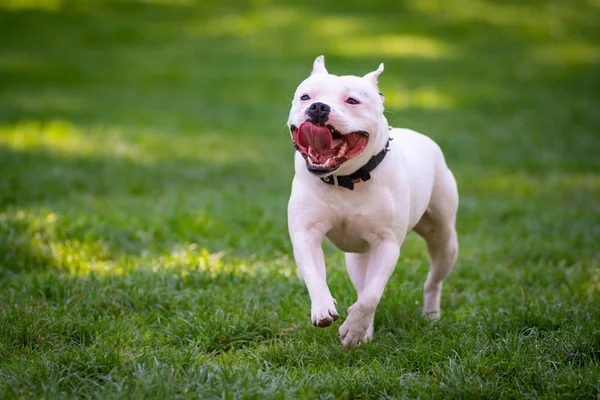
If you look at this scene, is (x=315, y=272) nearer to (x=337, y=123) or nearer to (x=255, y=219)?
(x=337, y=123)

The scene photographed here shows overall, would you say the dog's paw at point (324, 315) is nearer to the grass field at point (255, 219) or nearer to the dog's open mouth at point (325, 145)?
the grass field at point (255, 219)

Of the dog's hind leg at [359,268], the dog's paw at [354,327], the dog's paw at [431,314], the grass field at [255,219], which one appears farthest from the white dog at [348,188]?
the dog's paw at [431,314]

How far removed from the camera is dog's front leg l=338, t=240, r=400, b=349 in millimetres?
4375

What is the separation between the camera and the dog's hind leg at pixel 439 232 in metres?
5.33

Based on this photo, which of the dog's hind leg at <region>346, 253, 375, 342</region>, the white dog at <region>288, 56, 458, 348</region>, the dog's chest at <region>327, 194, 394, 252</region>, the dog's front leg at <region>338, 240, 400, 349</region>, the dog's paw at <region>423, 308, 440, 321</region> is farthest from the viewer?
the dog's paw at <region>423, 308, 440, 321</region>

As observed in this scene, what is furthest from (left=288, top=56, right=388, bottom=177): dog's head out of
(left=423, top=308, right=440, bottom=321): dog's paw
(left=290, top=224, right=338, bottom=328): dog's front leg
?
(left=423, top=308, right=440, bottom=321): dog's paw

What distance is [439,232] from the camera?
213 inches

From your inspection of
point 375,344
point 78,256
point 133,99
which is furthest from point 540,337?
point 133,99

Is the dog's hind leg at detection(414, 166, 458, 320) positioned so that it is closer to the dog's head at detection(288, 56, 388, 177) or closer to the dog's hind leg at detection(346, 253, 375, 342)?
the dog's hind leg at detection(346, 253, 375, 342)

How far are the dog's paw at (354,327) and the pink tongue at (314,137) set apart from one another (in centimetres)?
90

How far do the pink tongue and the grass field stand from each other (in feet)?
3.93

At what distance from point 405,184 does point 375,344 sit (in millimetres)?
968

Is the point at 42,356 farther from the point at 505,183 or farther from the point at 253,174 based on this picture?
the point at 505,183

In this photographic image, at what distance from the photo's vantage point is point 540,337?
485 cm
